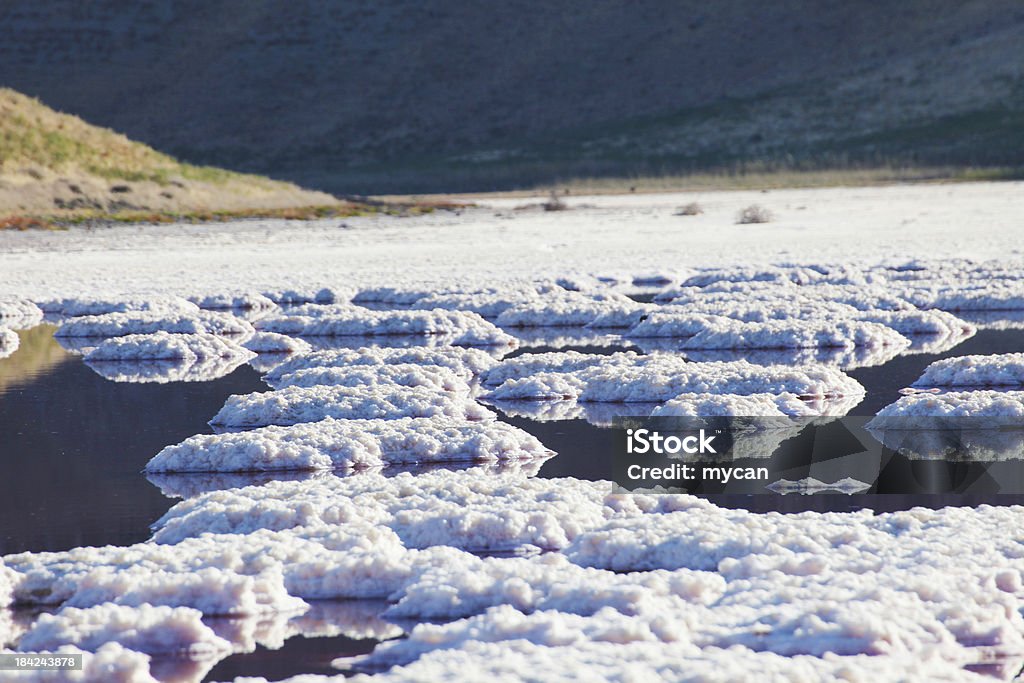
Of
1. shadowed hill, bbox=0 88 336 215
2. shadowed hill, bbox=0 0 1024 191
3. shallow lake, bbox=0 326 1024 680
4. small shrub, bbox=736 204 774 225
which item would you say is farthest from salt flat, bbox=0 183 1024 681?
shadowed hill, bbox=0 0 1024 191

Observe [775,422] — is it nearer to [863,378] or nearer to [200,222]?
[863,378]

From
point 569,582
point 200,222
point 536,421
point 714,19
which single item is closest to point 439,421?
point 536,421

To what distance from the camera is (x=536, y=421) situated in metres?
10.0

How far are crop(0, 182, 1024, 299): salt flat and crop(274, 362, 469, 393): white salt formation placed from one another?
286 inches

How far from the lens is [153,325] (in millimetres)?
14445

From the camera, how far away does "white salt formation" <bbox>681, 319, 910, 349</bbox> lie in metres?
12.9

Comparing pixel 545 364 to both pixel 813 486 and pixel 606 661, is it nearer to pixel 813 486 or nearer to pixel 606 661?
pixel 813 486

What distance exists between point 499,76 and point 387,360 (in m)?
71.7

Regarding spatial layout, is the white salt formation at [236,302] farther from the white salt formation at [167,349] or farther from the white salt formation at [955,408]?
the white salt formation at [955,408]

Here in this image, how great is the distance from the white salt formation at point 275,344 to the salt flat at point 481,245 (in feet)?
14.3

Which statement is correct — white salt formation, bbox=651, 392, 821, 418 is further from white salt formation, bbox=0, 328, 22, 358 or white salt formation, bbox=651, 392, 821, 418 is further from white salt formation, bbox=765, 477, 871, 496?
white salt formation, bbox=0, 328, 22, 358

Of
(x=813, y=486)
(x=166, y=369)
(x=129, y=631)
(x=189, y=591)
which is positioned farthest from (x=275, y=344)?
(x=129, y=631)

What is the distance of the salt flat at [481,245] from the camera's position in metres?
20.1

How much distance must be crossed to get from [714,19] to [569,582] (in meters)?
80.2
